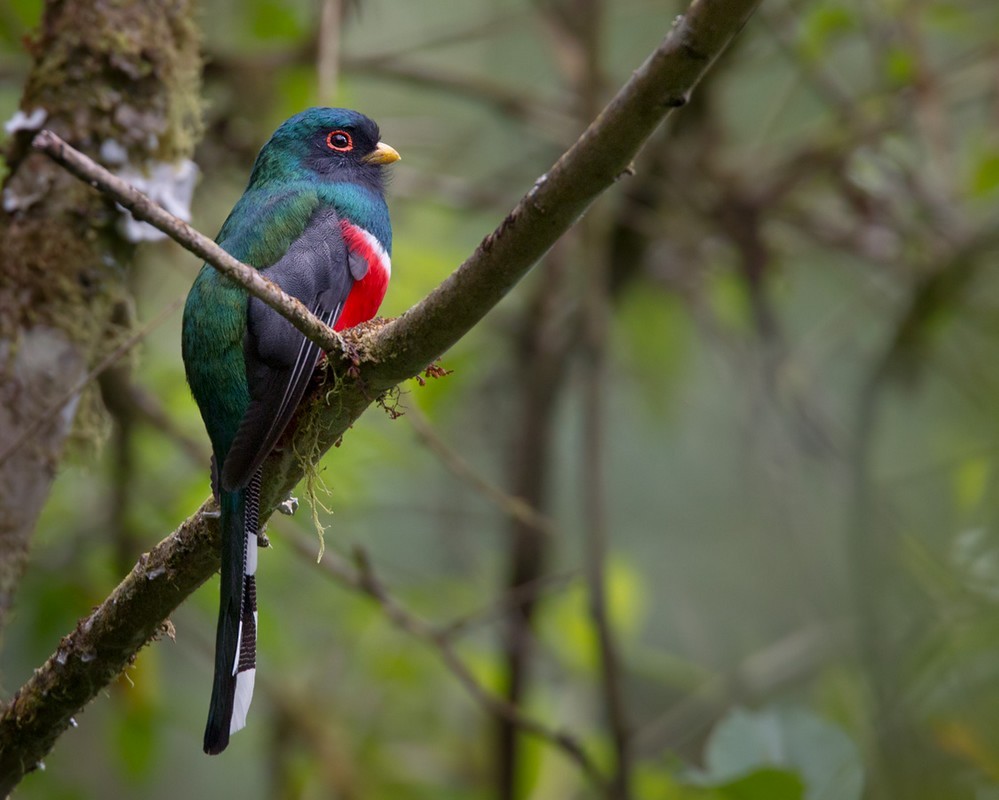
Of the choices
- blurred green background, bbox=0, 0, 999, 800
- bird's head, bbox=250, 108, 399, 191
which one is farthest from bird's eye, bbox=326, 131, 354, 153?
blurred green background, bbox=0, 0, 999, 800

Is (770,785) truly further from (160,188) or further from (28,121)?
(28,121)

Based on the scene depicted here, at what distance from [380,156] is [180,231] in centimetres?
155

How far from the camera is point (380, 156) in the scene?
3100 millimetres

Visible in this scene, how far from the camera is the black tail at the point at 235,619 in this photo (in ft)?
6.88

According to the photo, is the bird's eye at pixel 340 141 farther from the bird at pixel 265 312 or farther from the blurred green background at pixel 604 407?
the blurred green background at pixel 604 407

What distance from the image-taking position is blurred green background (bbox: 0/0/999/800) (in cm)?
380

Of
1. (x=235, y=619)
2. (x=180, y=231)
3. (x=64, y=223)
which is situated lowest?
(x=235, y=619)

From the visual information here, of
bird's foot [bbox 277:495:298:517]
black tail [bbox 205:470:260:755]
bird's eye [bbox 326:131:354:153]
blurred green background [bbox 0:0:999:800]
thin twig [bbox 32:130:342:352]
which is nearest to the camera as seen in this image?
thin twig [bbox 32:130:342:352]

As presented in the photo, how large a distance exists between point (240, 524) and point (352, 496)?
2.22m

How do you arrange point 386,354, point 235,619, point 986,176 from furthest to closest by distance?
point 986,176 → point 235,619 → point 386,354

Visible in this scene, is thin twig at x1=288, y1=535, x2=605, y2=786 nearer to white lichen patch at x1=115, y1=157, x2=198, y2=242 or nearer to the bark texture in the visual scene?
the bark texture

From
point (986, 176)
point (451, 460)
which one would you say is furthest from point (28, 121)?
point (986, 176)

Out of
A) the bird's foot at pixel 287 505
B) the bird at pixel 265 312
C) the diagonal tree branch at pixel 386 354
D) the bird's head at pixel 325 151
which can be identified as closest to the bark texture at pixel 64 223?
the bird's head at pixel 325 151

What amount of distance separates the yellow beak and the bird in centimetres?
1
